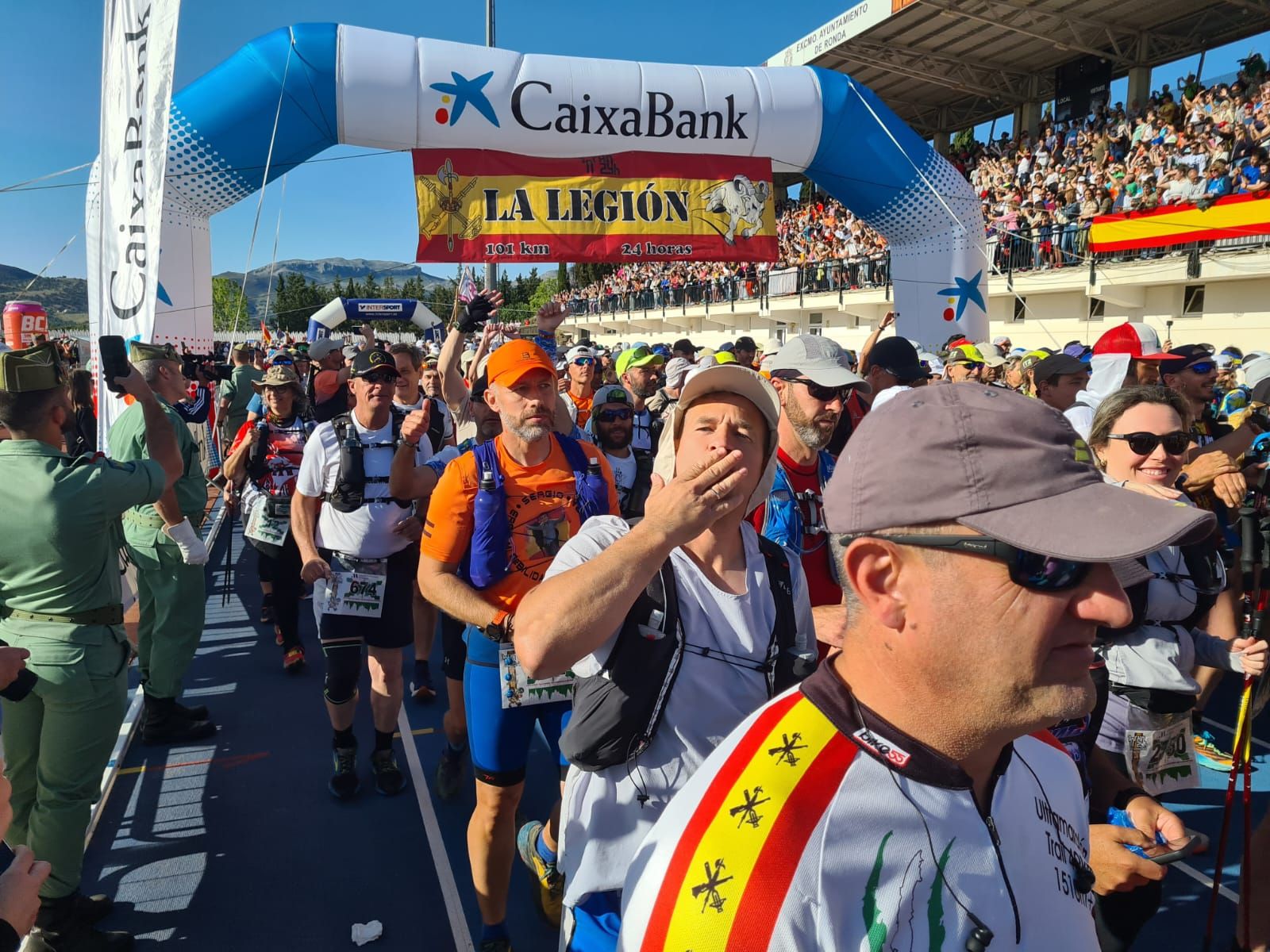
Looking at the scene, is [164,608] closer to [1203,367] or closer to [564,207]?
[1203,367]

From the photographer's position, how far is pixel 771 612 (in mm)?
1886

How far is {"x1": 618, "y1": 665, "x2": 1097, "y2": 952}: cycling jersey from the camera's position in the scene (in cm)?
89

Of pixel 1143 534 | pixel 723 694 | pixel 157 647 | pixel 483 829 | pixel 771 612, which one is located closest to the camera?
pixel 1143 534

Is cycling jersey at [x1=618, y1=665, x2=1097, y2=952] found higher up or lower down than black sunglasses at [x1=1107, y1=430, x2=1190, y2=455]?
lower down

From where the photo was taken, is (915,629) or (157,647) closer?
(915,629)

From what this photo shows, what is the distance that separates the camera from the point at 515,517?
2.85 metres

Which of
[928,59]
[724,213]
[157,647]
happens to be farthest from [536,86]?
[928,59]

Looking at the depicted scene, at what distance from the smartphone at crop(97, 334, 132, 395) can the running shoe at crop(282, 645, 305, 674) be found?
9.70 ft

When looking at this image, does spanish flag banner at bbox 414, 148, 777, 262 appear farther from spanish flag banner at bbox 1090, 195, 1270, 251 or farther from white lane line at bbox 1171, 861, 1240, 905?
white lane line at bbox 1171, 861, 1240, 905

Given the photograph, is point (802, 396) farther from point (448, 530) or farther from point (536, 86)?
point (536, 86)

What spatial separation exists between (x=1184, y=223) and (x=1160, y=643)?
45.4 feet

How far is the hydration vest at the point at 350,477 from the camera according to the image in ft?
12.8

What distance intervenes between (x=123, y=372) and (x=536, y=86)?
760 cm

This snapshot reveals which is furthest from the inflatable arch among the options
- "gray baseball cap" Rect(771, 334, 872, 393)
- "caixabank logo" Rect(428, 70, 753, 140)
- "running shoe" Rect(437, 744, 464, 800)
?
"gray baseball cap" Rect(771, 334, 872, 393)
